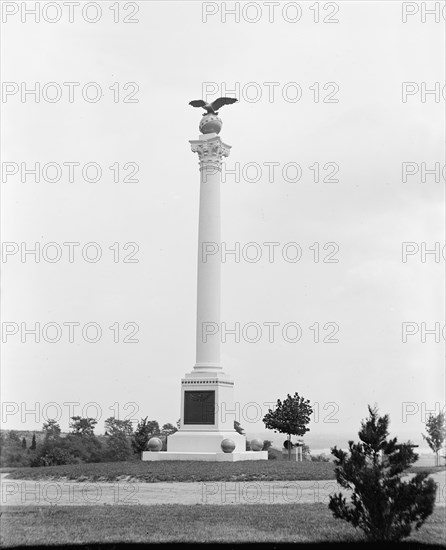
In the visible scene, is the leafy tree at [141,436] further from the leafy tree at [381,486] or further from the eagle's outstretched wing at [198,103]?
the leafy tree at [381,486]

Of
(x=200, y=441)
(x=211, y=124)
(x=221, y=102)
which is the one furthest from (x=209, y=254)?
(x=200, y=441)

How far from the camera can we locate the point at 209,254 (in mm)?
32062

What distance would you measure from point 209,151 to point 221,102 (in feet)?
8.39

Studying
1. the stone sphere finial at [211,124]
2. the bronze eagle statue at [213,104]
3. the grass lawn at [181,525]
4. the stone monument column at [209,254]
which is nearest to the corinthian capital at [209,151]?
the stone monument column at [209,254]

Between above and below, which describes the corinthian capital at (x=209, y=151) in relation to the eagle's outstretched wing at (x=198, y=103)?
below

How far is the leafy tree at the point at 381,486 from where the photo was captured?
1045 centimetres

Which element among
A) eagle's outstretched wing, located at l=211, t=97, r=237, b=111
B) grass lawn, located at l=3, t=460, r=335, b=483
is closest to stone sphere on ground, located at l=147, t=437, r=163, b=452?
grass lawn, located at l=3, t=460, r=335, b=483

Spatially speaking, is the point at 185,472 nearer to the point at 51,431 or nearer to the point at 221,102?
the point at 51,431

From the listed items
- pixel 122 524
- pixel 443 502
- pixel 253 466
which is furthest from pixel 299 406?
pixel 122 524

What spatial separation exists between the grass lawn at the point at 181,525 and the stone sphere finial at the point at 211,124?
21581mm

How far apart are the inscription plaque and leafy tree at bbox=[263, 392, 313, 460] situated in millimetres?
4936

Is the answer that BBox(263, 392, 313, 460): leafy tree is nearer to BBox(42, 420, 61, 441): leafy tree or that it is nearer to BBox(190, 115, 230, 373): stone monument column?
BBox(190, 115, 230, 373): stone monument column

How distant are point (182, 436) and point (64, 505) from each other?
46.9ft

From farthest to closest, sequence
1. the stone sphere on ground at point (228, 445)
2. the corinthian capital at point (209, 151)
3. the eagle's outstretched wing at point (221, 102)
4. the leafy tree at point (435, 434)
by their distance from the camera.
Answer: the eagle's outstretched wing at point (221, 102)
the corinthian capital at point (209, 151)
the stone sphere on ground at point (228, 445)
the leafy tree at point (435, 434)
